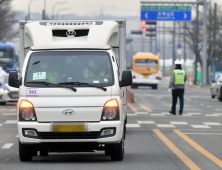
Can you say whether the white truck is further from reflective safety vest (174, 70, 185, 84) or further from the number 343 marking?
reflective safety vest (174, 70, 185, 84)

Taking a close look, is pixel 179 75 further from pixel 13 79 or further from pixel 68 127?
pixel 68 127

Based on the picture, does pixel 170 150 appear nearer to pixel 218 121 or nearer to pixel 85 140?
pixel 85 140

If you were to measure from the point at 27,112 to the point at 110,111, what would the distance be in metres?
1.21

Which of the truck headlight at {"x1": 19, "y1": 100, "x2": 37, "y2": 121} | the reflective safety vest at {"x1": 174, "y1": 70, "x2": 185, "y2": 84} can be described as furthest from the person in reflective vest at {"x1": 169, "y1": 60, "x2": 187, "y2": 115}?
the truck headlight at {"x1": 19, "y1": 100, "x2": 37, "y2": 121}

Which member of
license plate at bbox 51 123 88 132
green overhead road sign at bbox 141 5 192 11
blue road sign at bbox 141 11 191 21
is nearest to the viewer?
license plate at bbox 51 123 88 132

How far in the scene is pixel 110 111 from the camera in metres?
8.05


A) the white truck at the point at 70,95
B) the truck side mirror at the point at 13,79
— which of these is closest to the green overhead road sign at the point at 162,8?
the white truck at the point at 70,95

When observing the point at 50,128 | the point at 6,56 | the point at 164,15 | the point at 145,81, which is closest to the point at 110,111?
the point at 50,128

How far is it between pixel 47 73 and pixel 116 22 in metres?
1.84

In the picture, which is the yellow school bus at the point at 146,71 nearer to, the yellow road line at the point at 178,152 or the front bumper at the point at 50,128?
the yellow road line at the point at 178,152

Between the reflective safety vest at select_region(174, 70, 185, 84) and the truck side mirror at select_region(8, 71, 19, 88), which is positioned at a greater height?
the truck side mirror at select_region(8, 71, 19, 88)

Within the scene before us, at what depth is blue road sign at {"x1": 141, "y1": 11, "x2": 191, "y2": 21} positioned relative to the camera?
154ft

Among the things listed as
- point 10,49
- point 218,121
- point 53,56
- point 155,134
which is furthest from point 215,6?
point 53,56

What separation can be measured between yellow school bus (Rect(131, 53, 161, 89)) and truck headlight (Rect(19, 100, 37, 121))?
38.0 meters
